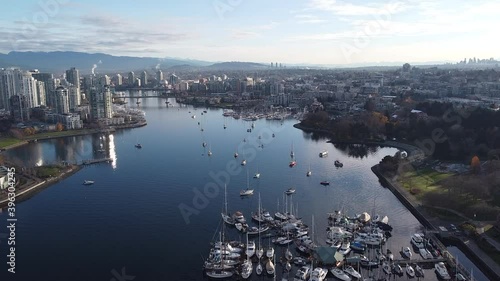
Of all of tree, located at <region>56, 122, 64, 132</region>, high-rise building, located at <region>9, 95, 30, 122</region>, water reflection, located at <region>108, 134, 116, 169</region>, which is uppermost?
high-rise building, located at <region>9, 95, 30, 122</region>

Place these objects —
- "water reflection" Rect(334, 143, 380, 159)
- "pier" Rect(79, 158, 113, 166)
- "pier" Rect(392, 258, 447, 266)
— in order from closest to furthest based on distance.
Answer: "pier" Rect(392, 258, 447, 266) → "pier" Rect(79, 158, 113, 166) → "water reflection" Rect(334, 143, 380, 159)

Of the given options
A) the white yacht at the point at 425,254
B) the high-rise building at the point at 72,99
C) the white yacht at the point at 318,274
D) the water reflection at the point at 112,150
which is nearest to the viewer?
the white yacht at the point at 318,274

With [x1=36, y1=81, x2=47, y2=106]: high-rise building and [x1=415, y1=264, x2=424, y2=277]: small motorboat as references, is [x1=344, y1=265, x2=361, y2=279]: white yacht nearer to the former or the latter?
[x1=415, y1=264, x2=424, y2=277]: small motorboat

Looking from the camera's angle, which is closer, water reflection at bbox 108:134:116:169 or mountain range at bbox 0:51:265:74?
water reflection at bbox 108:134:116:169

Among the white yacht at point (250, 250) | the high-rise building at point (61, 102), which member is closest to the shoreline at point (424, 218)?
the white yacht at point (250, 250)

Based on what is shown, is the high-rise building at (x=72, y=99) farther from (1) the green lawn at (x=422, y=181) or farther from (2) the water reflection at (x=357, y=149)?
(1) the green lawn at (x=422, y=181)

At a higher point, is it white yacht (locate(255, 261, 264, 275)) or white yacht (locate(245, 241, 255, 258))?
white yacht (locate(245, 241, 255, 258))

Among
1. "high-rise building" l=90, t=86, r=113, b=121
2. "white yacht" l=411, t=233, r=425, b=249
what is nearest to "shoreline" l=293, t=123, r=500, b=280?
"white yacht" l=411, t=233, r=425, b=249

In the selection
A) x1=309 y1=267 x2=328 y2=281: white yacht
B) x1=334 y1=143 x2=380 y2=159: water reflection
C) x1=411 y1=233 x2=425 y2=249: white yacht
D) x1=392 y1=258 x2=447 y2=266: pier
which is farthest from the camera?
x1=334 y1=143 x2=380 y2=159: water reflection
